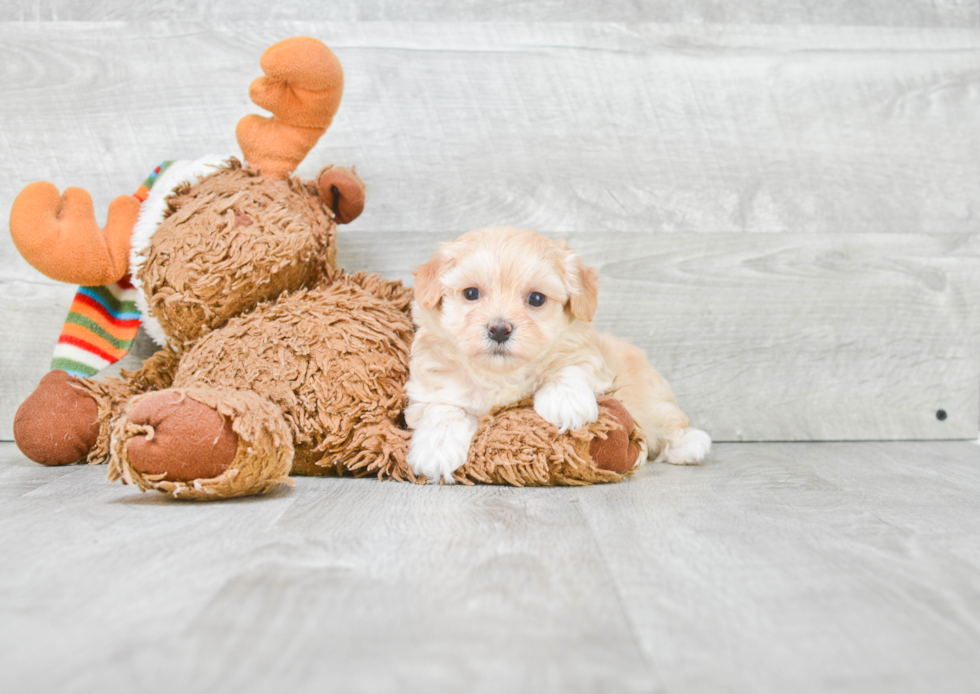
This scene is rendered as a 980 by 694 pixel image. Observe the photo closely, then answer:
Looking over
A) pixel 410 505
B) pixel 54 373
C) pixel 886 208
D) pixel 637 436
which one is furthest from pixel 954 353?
pixel 54 373

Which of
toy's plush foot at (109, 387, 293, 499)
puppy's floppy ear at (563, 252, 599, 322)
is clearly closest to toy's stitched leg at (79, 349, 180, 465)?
toy's plush foot at (109, 387, 293, 499)

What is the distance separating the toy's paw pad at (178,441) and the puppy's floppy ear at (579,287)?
67 centimetres

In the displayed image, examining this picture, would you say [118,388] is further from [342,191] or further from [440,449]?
[440,449]

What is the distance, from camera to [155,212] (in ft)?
5.43

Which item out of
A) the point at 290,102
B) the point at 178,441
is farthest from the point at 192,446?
the point at 290,102

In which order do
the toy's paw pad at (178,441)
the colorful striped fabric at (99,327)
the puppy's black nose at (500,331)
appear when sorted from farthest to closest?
the colorful striped fabric at (99,327) → the puppy's black nose at (500,331) → the toy's paw pad at (178,441)

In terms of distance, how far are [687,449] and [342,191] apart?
969 millimetres

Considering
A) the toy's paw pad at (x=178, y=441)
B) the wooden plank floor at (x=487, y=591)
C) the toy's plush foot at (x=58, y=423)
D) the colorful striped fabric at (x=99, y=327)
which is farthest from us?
the colorful striped fabric at (x=99, y=327)

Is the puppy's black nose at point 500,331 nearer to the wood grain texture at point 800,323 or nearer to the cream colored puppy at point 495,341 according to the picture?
the cream colored puppy at point 495,341

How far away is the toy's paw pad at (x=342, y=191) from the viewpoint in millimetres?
1677

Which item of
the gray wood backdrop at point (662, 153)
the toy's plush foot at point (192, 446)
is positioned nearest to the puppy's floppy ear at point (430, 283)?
the toy's plush foot at point (192, 446)

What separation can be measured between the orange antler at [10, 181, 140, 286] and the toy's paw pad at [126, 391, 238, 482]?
536mm

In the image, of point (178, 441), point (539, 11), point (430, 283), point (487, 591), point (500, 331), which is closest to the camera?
point (487, 591)

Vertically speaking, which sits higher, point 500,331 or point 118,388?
point 500,331
